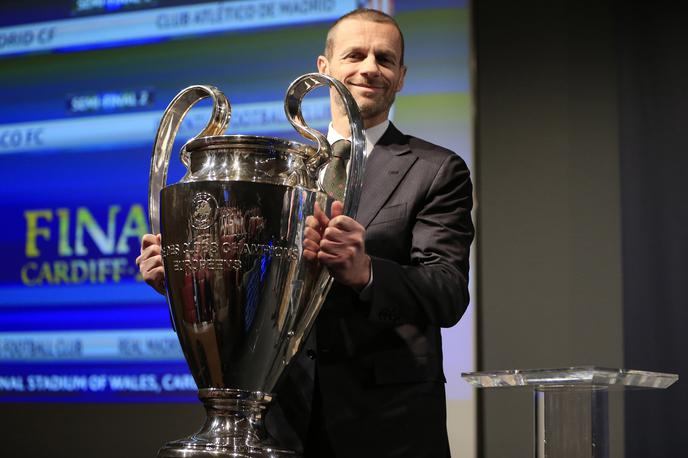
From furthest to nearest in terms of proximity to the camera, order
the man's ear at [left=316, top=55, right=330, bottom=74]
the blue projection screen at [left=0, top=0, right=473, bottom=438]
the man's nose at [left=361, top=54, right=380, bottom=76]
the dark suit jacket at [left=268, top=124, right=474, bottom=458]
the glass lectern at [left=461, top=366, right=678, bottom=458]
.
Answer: the blue projection screen at [left=0, top=0, right=473, bottom=438] < the man's ear at [left=316, top=55, right=330, bottom=74] < the man's nose at [left=361, top=54, right=380, bottom=76] < the dark suit jacket at [left=268, top=124, right=474, bottom=458] < the glass lectern at [left=461, top=366, right=678, bottom=458]

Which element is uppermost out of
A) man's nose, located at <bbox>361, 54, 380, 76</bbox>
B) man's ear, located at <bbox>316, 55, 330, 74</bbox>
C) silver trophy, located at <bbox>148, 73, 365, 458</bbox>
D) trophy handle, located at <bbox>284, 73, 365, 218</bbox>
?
man's ear, located at <bbox>316, 55, 330, 74</bbox>

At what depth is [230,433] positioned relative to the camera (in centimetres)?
101

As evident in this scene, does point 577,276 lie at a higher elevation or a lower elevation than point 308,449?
higher

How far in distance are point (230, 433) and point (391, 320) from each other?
35cm

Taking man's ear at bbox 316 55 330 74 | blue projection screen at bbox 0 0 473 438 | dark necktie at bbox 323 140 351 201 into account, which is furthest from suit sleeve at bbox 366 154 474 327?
blue projection screen at bbox 0 0 473 438

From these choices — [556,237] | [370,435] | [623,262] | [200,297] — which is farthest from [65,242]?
[200,297]

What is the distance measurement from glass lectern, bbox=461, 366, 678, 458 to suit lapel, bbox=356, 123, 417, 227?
1.51 feet

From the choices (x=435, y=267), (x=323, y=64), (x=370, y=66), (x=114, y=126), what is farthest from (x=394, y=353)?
(x=114, y=126)

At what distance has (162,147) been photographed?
1.25 metres

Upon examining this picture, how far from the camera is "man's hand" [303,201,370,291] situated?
3.45ft

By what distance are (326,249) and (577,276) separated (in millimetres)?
Answer: 1909

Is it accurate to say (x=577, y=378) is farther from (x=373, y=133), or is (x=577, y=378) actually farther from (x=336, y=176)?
(x=373, y=133)

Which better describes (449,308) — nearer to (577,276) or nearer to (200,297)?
(200,297)

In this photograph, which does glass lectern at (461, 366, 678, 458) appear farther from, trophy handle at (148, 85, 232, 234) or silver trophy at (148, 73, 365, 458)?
trophy handle at (148, 85, 232, 234)
